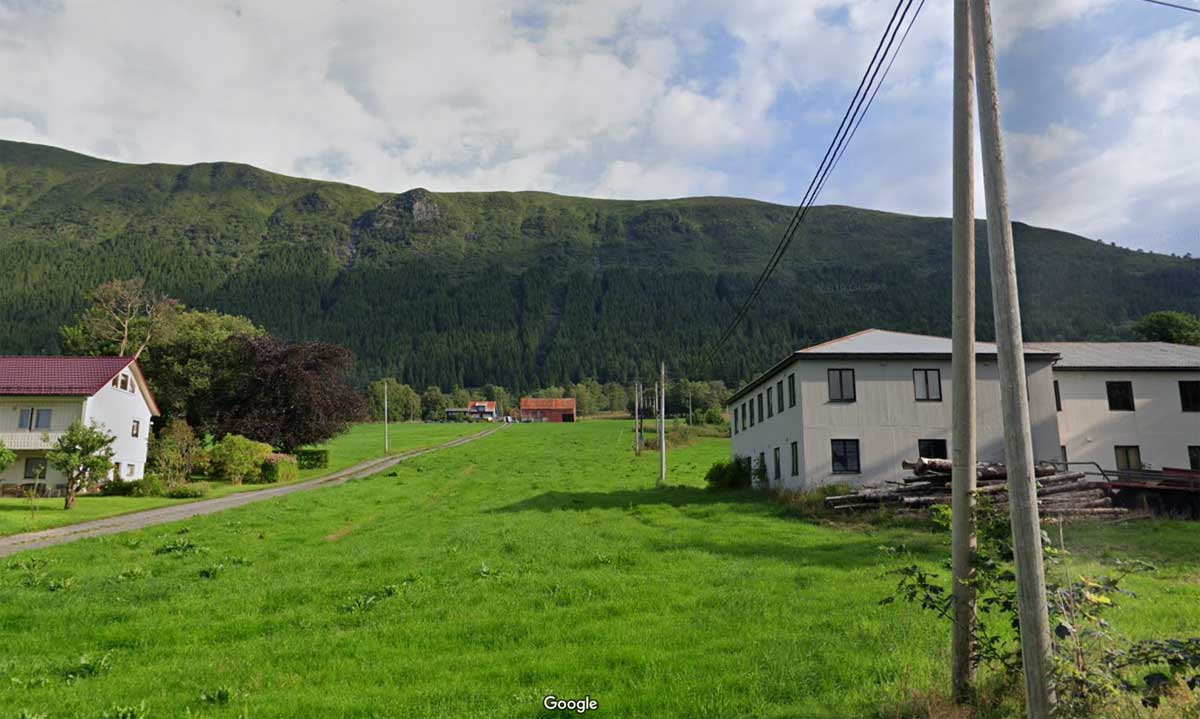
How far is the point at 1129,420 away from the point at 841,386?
1628cm

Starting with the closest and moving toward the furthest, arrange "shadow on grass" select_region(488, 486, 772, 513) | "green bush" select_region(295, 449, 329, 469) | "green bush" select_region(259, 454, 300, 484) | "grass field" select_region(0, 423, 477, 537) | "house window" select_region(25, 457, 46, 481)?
1. "grass field" select_region(0, 423, 477, 537)
2. "shadow on grass" select_region(488, 486, 772, 513)
3. "house window" select_region(25, 457, 46, 481)
4. "green bush" select_region(259, 454, 300, 484)
5. "green bush" select_region(295, 449, 329, 469)

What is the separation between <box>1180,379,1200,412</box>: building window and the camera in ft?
125

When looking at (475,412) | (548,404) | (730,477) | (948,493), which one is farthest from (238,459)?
(475,412)

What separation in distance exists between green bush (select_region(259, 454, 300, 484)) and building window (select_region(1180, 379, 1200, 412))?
56.7m

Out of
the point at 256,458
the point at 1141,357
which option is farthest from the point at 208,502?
the point at 1141,357

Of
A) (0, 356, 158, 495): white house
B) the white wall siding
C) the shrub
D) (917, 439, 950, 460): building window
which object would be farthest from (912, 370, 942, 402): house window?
the shrub

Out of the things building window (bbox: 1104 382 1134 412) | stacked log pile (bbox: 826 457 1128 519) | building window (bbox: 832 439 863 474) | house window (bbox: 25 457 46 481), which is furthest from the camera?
house window (bbox: 25 457 46 481)

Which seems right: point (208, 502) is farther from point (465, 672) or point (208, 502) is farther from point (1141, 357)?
point (1141, 357)

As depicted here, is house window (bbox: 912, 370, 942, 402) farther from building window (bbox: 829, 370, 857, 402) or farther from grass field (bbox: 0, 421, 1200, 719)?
grass field (bbox: 0, 421, 1200, 719)

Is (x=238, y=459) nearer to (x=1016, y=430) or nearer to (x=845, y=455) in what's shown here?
(x=845, y=455)

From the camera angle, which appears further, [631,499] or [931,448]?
[631,499]

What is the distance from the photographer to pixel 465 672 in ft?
31.6

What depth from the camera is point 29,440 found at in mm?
44188

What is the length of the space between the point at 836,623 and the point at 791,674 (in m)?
2.89
